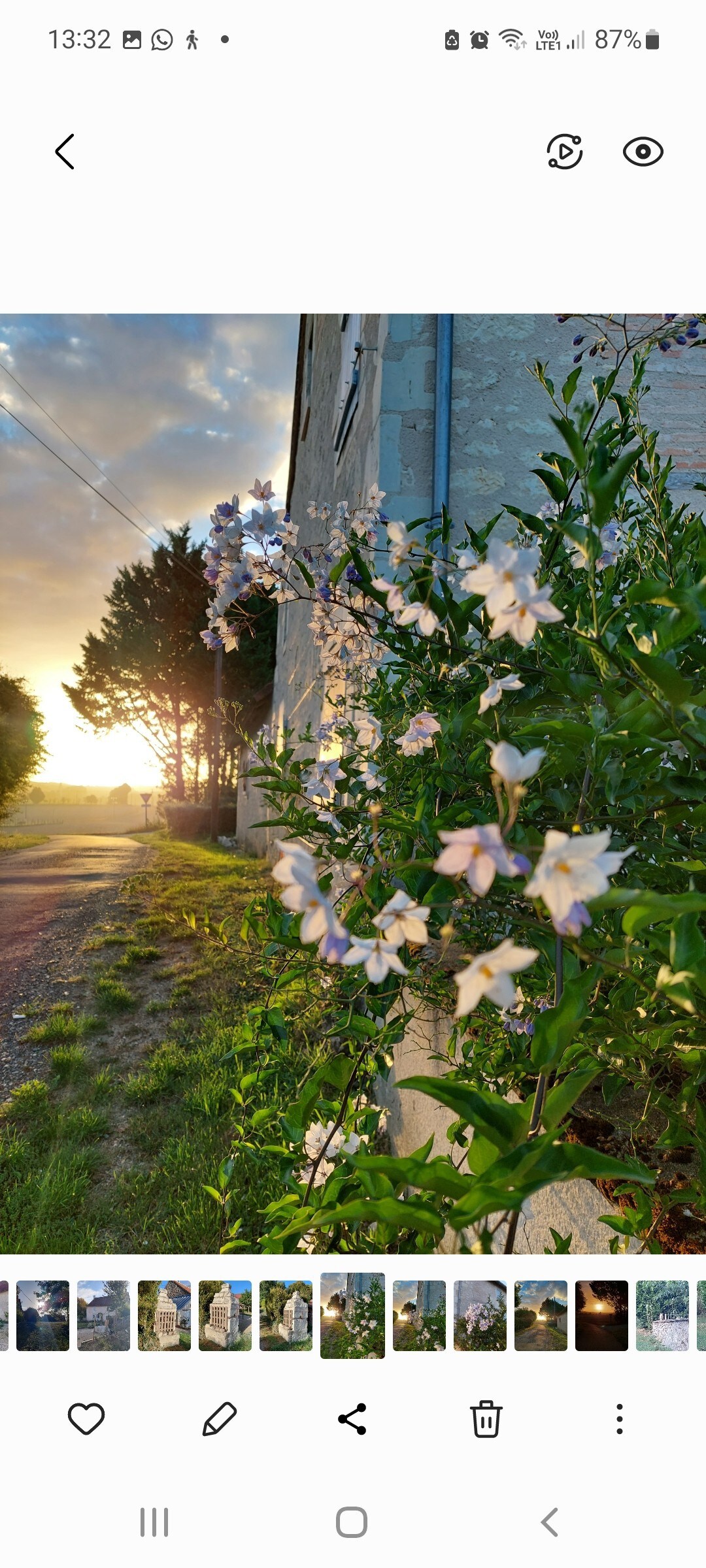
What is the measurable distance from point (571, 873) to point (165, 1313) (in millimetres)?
464

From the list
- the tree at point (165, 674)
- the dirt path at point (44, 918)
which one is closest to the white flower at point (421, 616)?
the dirt path at point (44, 918)

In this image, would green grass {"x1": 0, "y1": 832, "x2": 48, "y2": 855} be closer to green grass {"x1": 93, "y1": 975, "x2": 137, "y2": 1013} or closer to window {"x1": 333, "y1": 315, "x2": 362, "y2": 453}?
green grass {"x1": 93, "y1": 975, "x2": 137, "y2": 1013}

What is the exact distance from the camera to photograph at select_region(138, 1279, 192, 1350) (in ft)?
1.55

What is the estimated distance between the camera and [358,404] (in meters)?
2.62

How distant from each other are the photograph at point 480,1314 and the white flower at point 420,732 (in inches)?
17.9

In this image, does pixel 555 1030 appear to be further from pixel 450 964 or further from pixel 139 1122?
pixel 139 1122

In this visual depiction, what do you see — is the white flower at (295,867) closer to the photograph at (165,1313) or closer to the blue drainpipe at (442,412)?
the photograph at (165,1313)

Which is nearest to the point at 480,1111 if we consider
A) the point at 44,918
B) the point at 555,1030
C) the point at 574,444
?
the point at 555,1030

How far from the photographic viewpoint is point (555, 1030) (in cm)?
34

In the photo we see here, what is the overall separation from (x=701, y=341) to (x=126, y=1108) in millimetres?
3098

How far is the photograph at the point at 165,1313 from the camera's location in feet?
1.55
